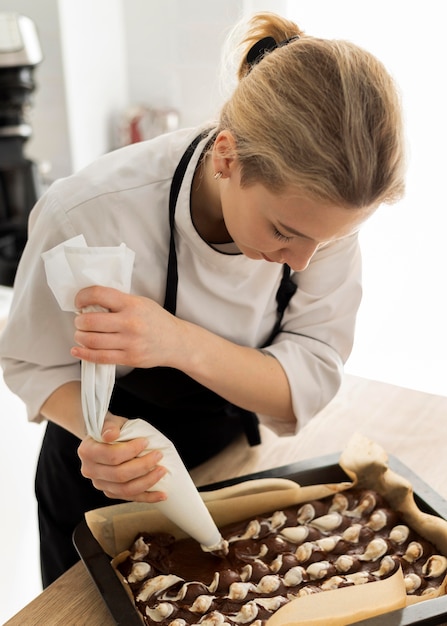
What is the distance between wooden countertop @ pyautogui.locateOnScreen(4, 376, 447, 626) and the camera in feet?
3.80

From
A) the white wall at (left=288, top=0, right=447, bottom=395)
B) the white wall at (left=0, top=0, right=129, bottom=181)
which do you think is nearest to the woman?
the white wall at (left=288, top=0, right=447, bottom=395)

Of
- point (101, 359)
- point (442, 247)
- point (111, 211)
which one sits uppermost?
point (111, 211)

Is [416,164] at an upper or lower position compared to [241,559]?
upper

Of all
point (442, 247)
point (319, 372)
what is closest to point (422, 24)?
point (442, 247)

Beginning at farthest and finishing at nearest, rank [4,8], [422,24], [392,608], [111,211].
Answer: [4,8] → [422,24] → [111,211] → [392,608]

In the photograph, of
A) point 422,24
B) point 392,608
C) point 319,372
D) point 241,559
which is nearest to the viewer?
point 392,608

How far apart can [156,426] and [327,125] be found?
591 millimetres

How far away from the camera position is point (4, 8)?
2459 mm

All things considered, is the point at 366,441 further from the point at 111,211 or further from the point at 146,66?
the point at 146,66

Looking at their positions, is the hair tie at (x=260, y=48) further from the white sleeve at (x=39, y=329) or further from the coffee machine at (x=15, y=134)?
the coffee machine at (x=15, y=134)

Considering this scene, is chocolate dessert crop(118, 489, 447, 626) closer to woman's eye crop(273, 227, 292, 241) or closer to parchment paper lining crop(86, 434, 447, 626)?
parchment paper lining crop(86, 434, 447, 626)

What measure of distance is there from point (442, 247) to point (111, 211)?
1454 millimetres

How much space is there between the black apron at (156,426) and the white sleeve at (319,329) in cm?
3

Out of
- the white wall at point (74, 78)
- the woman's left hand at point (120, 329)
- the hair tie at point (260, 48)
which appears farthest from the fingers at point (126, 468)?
the white wall at point (74, 78)
